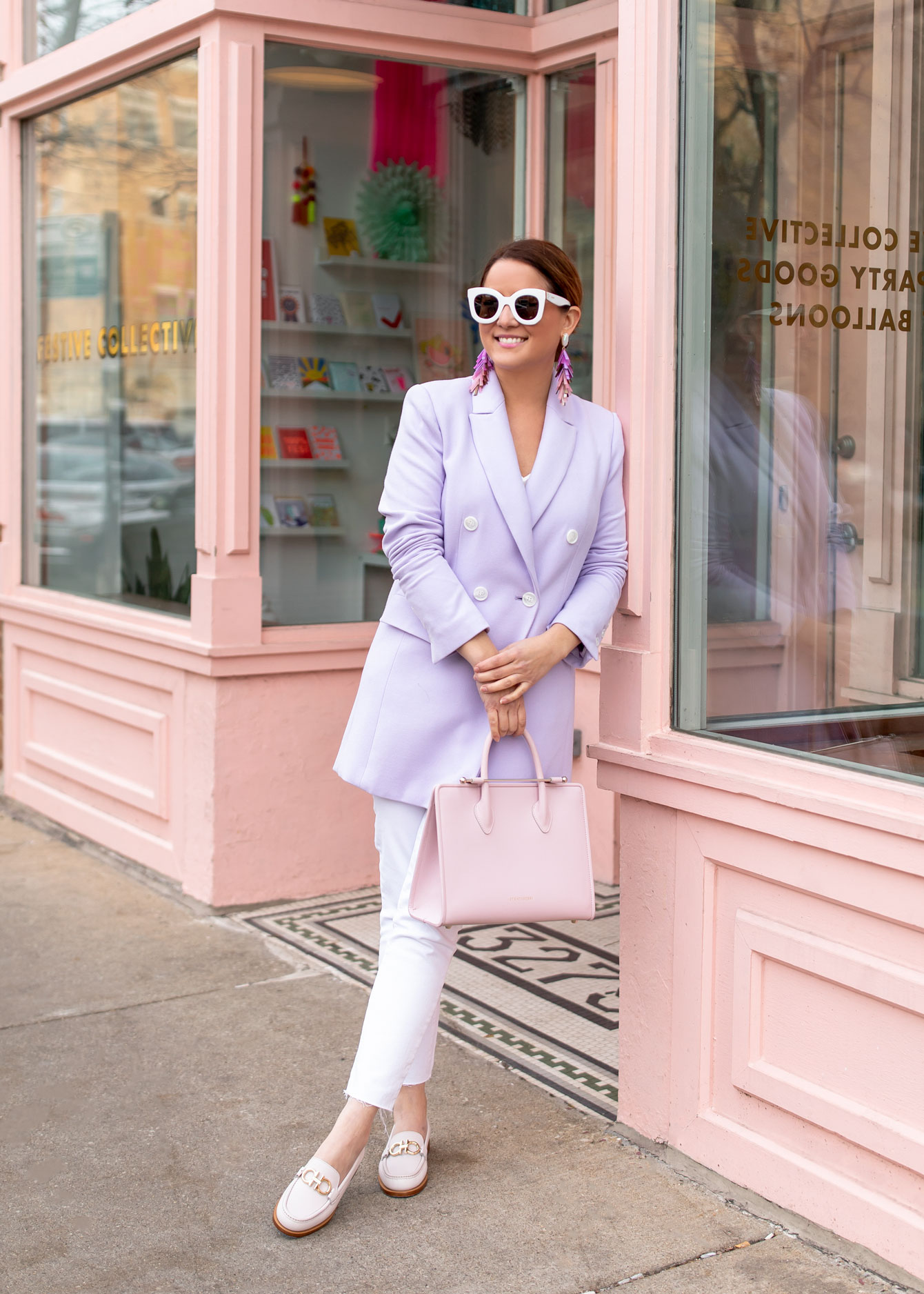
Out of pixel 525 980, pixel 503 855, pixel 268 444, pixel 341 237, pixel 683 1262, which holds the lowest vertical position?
pixel 683 1262

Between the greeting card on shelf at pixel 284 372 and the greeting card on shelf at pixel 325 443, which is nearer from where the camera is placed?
the greeting card on shelf at pixel 284 372

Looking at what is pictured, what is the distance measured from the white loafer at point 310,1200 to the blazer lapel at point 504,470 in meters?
1.23

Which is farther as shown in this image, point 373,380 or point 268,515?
point 373,380

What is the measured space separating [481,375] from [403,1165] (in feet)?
5.30

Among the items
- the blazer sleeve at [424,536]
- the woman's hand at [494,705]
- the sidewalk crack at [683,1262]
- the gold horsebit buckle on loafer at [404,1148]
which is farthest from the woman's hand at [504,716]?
the sidewalk crack at [683,1262]

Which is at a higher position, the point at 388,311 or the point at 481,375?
the point at 388,311

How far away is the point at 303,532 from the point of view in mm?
5207

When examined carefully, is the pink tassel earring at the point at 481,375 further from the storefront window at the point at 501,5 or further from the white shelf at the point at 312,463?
the storefront window at the point at 501,5

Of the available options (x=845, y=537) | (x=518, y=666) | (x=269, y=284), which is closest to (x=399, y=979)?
(x=518, y=666)

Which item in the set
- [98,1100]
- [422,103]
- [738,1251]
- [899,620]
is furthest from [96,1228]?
[422,103]

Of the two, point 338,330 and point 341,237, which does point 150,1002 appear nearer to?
point 338,330

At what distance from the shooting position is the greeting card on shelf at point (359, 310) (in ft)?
17.4

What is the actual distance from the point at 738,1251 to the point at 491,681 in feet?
3.83

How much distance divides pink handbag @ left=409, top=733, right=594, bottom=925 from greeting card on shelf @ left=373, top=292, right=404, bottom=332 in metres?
3.00
